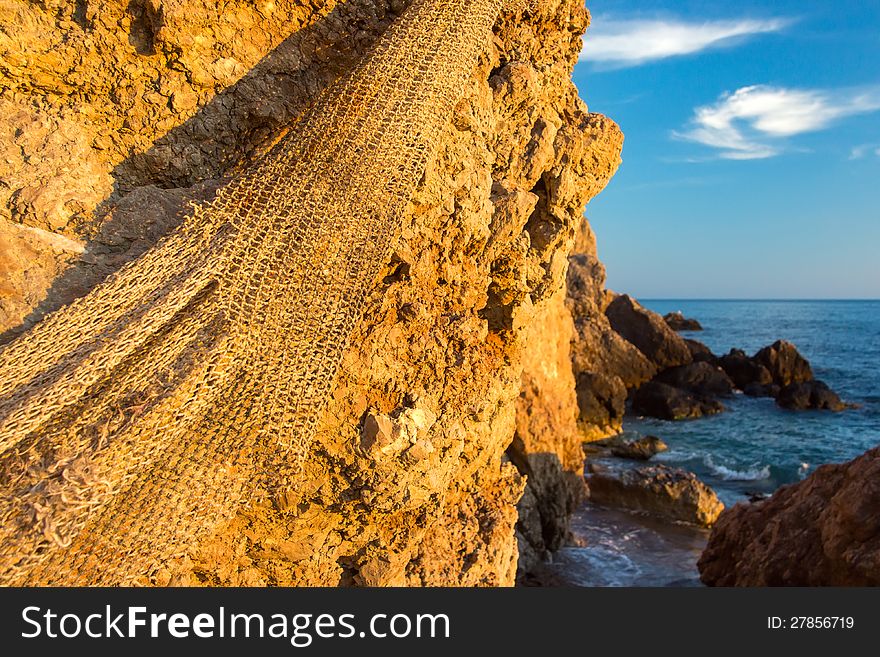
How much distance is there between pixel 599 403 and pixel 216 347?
54.5ft

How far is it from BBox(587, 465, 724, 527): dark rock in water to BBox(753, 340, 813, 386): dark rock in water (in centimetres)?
1856

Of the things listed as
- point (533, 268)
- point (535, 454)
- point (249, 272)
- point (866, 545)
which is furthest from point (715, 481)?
point (249, 272)

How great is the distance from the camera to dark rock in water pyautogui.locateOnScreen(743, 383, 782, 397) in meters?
24.5

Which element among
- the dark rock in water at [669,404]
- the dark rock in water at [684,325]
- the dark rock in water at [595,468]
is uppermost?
the dark rock in water at [684,325]

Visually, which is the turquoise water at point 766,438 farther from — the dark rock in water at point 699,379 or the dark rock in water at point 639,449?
the dark rock in water at point 699,379

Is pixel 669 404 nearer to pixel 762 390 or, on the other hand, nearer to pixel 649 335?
pixel 649 335

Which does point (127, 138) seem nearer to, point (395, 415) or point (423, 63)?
point (423, 63)

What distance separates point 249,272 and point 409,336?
1.04m

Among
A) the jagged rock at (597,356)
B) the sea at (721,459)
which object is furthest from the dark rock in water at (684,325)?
the jagged rock at (597,356)

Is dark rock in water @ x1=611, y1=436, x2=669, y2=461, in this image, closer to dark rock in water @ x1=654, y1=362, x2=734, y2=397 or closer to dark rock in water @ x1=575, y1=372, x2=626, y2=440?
dark rock in water @ x1=575, y1=372, x2=626, y2=440

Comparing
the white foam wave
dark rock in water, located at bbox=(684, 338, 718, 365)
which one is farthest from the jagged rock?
dark rock in water, located at bbox=(684, 338, 718, 365)

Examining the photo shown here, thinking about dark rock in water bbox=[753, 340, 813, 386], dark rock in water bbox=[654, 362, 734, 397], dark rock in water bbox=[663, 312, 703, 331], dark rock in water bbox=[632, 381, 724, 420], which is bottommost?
dark rock in water bbox=[632, 381, 724, 420]

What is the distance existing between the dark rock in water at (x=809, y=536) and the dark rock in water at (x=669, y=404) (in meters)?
13.0

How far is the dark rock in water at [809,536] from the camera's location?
5.63 m
